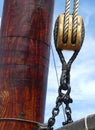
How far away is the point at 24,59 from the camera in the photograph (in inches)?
187

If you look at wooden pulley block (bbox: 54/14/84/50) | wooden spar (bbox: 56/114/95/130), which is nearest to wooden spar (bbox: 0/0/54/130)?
wooden pulley block (bbox: 54/14/84/50)

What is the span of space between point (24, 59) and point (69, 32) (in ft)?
2.35

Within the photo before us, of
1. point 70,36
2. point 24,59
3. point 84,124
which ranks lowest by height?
point 84,124

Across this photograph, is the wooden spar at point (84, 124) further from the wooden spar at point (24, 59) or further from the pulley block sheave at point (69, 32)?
the wooden spar at point (24, 59)

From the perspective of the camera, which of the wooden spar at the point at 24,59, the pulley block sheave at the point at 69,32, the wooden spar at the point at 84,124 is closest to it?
the wooden spar at the point at 84,124

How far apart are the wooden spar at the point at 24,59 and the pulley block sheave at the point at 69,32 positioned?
632 mm

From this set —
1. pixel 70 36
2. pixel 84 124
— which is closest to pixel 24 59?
pixel 70 36

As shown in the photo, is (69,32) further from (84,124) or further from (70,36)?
(84,124)

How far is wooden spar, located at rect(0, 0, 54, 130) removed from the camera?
4648mm

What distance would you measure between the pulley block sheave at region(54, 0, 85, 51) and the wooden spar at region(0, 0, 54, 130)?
63cm

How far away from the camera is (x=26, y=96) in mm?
4684

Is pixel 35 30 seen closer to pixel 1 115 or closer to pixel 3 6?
pixel 3 6

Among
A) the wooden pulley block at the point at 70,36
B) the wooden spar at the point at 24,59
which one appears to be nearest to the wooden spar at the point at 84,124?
the wooden pulley block at the point at 70,36

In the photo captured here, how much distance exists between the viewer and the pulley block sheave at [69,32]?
4.22 metres
